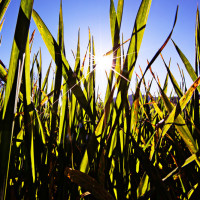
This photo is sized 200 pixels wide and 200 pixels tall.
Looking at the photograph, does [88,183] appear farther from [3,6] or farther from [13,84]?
[3,6]

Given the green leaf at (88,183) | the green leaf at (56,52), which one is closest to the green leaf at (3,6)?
the green leaf at (56,52)

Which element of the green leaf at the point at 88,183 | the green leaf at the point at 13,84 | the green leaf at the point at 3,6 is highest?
the green leaf at the point at 3,6

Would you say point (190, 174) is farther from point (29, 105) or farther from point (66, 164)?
point (29, 105)

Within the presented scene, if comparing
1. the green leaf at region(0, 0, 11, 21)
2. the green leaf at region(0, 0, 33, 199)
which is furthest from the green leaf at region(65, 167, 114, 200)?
the green leaf at region(0, 0, 11, 21)

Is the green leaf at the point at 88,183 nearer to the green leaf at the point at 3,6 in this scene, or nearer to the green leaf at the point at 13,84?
the green leaf at the point at 13,84

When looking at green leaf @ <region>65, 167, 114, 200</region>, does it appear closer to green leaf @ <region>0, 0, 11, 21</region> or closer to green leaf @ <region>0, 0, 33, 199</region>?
green leaf @ <region>0, 0, 33, 199</region>

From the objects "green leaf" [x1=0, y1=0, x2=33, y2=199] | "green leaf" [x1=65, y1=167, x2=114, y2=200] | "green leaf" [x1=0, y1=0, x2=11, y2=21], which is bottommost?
"green leaf" [x1=65, y1=167, x2=114, y2=200]

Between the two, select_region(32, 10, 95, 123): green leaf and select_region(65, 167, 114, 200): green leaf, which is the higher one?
select_region(32, 10, 95, 123): green leaf

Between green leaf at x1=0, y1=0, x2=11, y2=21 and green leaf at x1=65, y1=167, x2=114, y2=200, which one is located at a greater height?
green leaf at x1=0, y1=0, x2=11, y2=21

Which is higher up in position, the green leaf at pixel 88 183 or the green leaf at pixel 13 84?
the green leaf at pixel 13 84

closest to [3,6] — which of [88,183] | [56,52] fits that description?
[56,52]

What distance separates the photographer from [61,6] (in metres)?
0.39

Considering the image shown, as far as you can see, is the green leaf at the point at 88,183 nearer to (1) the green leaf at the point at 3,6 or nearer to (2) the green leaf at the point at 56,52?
(2) the green leaf at the point at 56,52

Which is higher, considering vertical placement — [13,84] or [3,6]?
[3,6]
